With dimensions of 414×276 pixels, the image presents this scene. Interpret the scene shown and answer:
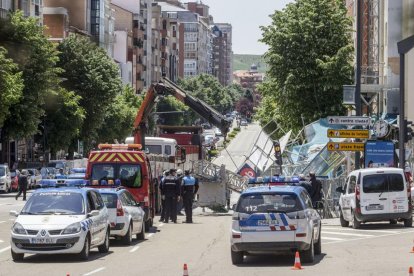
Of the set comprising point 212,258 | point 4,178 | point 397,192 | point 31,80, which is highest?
point 31,80

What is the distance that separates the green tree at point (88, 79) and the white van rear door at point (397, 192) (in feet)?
203

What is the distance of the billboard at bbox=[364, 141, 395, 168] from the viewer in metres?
38.8

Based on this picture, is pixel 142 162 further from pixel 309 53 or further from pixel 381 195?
pixel 309 53

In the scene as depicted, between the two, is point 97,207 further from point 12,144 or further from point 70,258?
point 12,144

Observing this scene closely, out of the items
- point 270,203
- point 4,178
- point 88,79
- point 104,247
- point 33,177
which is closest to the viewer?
point 270,203

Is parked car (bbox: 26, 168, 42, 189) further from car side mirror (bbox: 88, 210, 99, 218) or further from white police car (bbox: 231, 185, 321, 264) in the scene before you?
white police car (bbox: 231, 185, 321, 264)

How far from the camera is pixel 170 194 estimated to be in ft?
115

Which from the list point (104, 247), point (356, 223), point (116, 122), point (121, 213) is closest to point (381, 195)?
point (356, 223)

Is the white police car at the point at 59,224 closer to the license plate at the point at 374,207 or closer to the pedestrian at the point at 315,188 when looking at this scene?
the license plate at the point at 374,207

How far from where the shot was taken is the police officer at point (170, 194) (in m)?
34.9

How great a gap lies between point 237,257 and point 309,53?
4325cm

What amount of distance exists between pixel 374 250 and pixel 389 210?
7383 millimetres

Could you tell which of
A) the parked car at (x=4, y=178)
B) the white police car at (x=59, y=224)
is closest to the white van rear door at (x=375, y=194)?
the white police car at (x=59, y=224)

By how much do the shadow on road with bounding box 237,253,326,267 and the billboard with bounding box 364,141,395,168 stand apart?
57.4 feet
